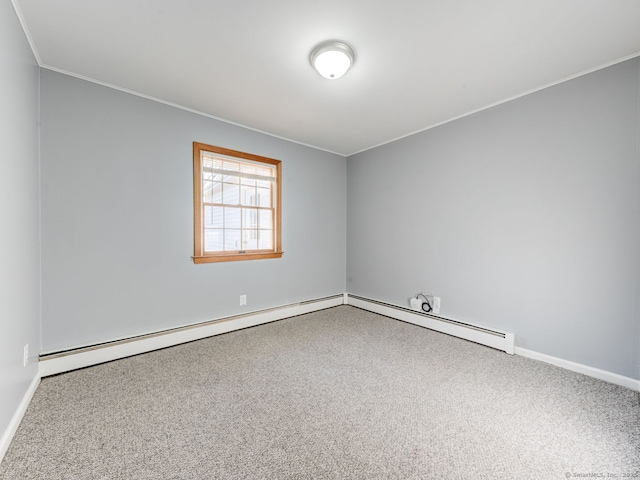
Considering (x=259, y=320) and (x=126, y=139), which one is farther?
(x=259, y=320)

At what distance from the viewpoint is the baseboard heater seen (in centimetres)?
281

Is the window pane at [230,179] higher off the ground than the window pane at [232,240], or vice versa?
the window pane at [230,179]

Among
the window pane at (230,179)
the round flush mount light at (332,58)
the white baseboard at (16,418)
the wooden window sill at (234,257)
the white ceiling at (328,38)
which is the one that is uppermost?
the white ceiling at (328,38)

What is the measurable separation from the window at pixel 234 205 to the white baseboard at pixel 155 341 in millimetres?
738

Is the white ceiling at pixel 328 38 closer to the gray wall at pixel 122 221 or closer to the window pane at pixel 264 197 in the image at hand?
the gray wall at pixel 122 221

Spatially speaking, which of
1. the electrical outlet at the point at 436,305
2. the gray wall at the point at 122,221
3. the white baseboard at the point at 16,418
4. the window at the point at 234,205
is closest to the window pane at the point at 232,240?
the window at the point at 234,205

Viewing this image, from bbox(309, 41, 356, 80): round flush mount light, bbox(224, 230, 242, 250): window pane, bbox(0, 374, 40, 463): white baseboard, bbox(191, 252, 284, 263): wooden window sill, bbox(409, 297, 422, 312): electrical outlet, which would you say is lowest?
bbox(0, 374, 40, 463): white baseboard

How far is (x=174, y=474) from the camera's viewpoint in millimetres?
1342

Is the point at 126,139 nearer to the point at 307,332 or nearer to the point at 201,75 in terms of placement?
the point at 201,75

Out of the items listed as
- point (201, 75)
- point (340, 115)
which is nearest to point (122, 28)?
point (201, 75)

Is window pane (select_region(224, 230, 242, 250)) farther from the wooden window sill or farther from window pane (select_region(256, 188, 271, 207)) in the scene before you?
window pane (select_region(256, 188, 271, 207))

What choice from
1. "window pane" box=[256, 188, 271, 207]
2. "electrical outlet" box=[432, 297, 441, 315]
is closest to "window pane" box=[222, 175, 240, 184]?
"window pane" box=[256, 188, 271, 207]

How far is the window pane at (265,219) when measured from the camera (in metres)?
3.75

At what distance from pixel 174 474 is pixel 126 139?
2744mm
